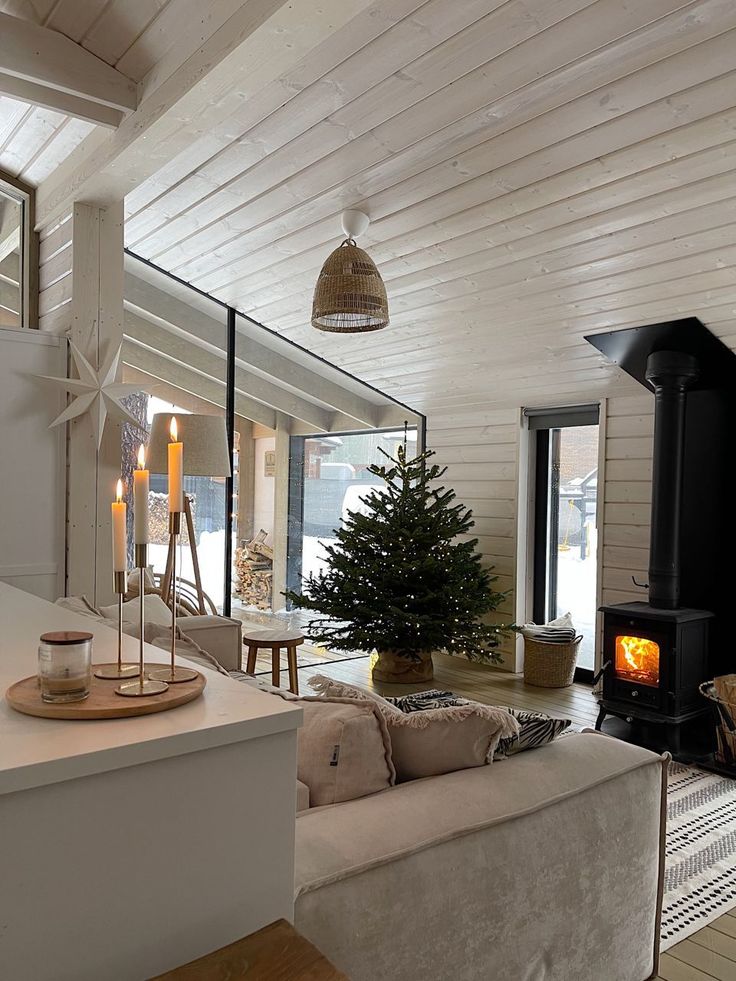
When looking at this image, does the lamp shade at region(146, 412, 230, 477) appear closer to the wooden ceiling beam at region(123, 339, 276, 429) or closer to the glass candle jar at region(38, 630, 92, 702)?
the wooden ceiling beam at region(123, 339, 276, 429)

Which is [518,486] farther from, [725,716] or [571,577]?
[725,716]

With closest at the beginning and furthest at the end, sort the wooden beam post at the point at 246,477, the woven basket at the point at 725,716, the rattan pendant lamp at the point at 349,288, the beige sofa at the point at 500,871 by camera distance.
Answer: the beige sofa at the point at 500,871, the rattan pendant lamp at the point at 349,288, the woven basket at the point at 725,716, the wooden beam post at the point at 246,477

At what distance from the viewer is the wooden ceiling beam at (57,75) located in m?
2.78

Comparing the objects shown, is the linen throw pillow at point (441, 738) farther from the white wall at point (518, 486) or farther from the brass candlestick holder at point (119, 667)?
the white wall at point (518, 486)

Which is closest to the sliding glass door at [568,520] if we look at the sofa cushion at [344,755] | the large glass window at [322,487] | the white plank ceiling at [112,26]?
the large glass window at [322,487]

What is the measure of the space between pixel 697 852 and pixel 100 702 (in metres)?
2.62

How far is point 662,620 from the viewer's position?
3.80 m

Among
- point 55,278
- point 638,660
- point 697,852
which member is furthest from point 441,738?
point 55,278

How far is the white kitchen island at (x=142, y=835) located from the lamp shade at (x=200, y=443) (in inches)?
128

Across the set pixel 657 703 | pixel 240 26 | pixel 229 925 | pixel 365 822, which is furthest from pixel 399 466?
pixel 229 925

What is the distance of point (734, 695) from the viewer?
11.6 ft

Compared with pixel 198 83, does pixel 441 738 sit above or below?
below

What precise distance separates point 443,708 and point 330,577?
3501mm

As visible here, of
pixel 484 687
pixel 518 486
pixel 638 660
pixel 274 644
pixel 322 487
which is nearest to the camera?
pixel 638 660
